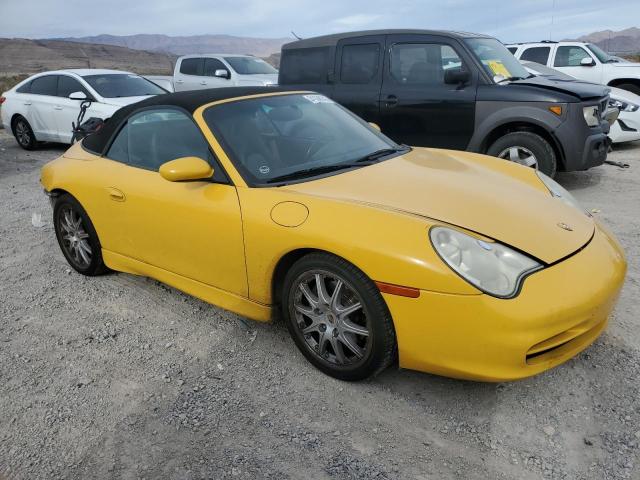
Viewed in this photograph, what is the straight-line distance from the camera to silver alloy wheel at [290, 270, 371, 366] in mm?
2520

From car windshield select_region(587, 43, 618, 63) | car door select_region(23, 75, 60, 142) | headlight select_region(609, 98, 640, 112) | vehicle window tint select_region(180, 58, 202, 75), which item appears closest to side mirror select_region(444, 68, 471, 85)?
headlight select_region(609, 98, 640, 112)

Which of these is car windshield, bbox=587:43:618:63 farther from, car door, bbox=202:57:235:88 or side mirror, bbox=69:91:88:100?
side mirror, bbox=69:91:88:100

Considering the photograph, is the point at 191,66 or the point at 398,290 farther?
the point at 191,66

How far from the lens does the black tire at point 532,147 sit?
5.84 m

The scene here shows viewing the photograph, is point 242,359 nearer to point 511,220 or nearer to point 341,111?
point 511,220

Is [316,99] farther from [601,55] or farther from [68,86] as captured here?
[601,55]

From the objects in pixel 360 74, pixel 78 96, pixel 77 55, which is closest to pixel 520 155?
pixel 360 74

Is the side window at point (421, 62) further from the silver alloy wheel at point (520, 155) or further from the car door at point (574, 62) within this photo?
the car door at point (574, 62)

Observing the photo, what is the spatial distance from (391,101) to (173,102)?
12.0 feet

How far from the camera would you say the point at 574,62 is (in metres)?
11.1

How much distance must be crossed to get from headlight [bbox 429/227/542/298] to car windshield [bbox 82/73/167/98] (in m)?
8.13

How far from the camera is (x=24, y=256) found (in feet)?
15.2

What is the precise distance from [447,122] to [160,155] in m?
3.84

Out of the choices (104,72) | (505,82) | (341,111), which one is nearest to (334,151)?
(341,111)
